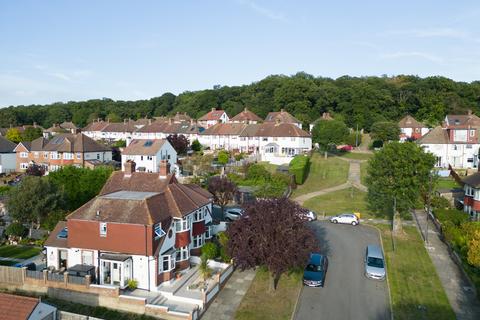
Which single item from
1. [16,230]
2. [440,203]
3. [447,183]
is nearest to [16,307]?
[16,230]

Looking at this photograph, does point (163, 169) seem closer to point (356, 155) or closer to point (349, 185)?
point (349, 185)

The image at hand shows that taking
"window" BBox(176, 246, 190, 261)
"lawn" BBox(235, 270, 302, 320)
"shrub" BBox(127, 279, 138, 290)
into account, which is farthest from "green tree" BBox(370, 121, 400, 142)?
"shrub" BBox(127, 279, 138, 290)

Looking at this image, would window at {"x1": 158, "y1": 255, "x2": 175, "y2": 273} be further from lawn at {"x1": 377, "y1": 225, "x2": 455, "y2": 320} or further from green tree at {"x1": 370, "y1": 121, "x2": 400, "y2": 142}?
green tree at {"x1": 370, "y1": 121, "x2": 400, "y2": 142}

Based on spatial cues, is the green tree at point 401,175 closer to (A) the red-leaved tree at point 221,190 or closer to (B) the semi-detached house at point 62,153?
(A) the red-leaved tree at point 221,190

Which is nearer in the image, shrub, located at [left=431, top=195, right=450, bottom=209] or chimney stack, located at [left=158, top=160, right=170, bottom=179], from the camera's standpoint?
chimney stack, located at [left=158, top=160, right=170, bottom=179]

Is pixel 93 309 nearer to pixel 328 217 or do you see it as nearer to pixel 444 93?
pixel 328 217
